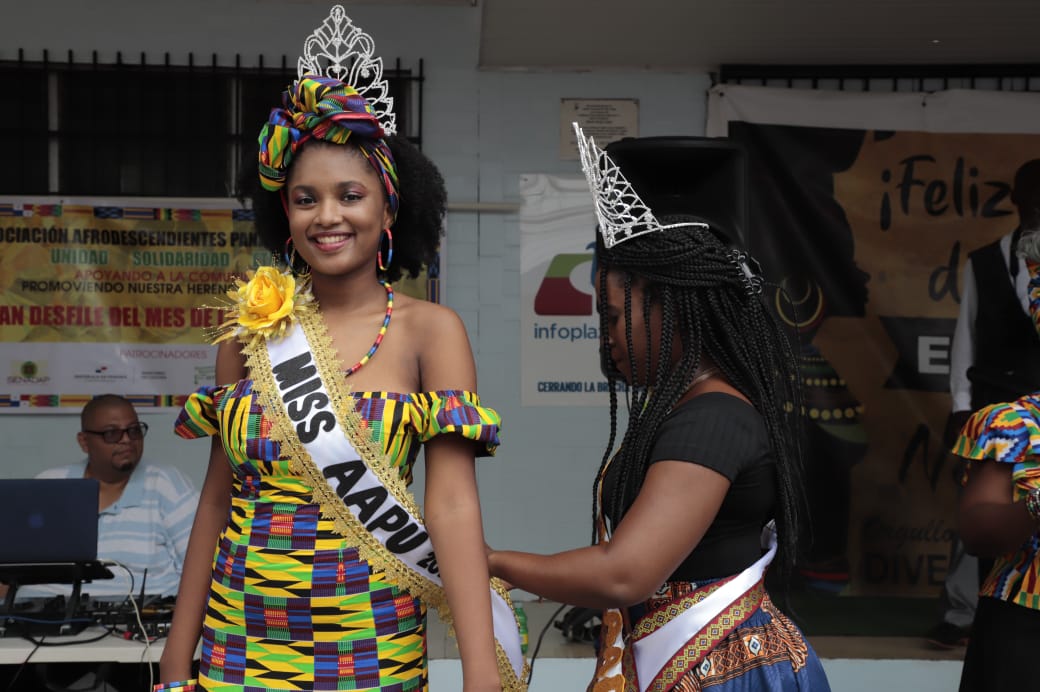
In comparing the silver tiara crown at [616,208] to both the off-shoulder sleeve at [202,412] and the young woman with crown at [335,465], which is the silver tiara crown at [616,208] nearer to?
the young woman with crown at [335,465]

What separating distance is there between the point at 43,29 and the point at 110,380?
5.34ft

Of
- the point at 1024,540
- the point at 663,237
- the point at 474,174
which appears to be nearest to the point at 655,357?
the point at 663,237

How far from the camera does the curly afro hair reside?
1.96 metres

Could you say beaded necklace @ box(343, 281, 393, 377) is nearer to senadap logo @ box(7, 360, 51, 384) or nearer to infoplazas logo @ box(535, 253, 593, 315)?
infoplazas logo @ box(535, 253, 593, 315)

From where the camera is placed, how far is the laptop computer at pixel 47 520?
3.01 m

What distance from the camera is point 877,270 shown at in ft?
16.7

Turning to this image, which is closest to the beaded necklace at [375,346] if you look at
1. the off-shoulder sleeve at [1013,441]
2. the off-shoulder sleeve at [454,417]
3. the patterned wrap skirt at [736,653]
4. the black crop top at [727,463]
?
the off-shoulder sleeve at [454,417]

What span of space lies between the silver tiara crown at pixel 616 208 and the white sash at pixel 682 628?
0.57 m

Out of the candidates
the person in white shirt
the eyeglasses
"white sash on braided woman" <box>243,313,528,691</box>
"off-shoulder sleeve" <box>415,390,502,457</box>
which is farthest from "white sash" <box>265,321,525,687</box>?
the person in white shirt

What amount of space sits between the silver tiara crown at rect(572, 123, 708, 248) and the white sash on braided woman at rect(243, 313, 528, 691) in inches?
19.8

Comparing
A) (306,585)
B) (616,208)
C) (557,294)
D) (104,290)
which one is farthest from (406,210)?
(104,290)

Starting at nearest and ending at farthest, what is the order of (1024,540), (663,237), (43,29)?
(663,237) → (1024,540) → (43,29)

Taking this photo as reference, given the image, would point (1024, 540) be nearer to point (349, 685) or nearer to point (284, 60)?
point (349, 685)

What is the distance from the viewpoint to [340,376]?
174cm
